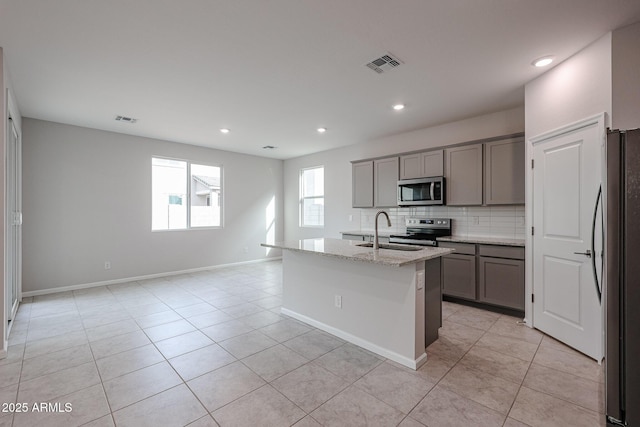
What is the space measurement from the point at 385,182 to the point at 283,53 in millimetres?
3044

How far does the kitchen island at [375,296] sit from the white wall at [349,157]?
2427mm

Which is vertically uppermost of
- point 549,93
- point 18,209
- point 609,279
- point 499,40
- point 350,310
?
point 499,40

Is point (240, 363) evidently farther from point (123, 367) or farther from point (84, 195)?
point (84, 195)

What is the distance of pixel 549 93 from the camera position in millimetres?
2922

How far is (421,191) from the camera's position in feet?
14.9

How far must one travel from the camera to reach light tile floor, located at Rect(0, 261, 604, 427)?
5.98ft

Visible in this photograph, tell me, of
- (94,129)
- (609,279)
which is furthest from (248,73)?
(94,129)

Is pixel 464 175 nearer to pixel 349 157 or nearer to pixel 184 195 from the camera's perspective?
pixel 349 157

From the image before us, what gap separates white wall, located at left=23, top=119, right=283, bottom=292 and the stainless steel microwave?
3.99 metres

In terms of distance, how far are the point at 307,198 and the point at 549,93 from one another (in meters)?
5.15

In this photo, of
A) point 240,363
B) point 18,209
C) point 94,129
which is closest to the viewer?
point 240,363

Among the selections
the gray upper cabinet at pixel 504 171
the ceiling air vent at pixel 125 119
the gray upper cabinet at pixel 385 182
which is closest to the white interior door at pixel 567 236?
the gray upper cabinet at pixel 504 171

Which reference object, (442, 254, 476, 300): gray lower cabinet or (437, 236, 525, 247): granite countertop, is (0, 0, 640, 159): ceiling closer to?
(437, 236, 525, 247): granite countertop

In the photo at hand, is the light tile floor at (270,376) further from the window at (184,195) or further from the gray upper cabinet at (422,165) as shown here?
the window at (184,195)
